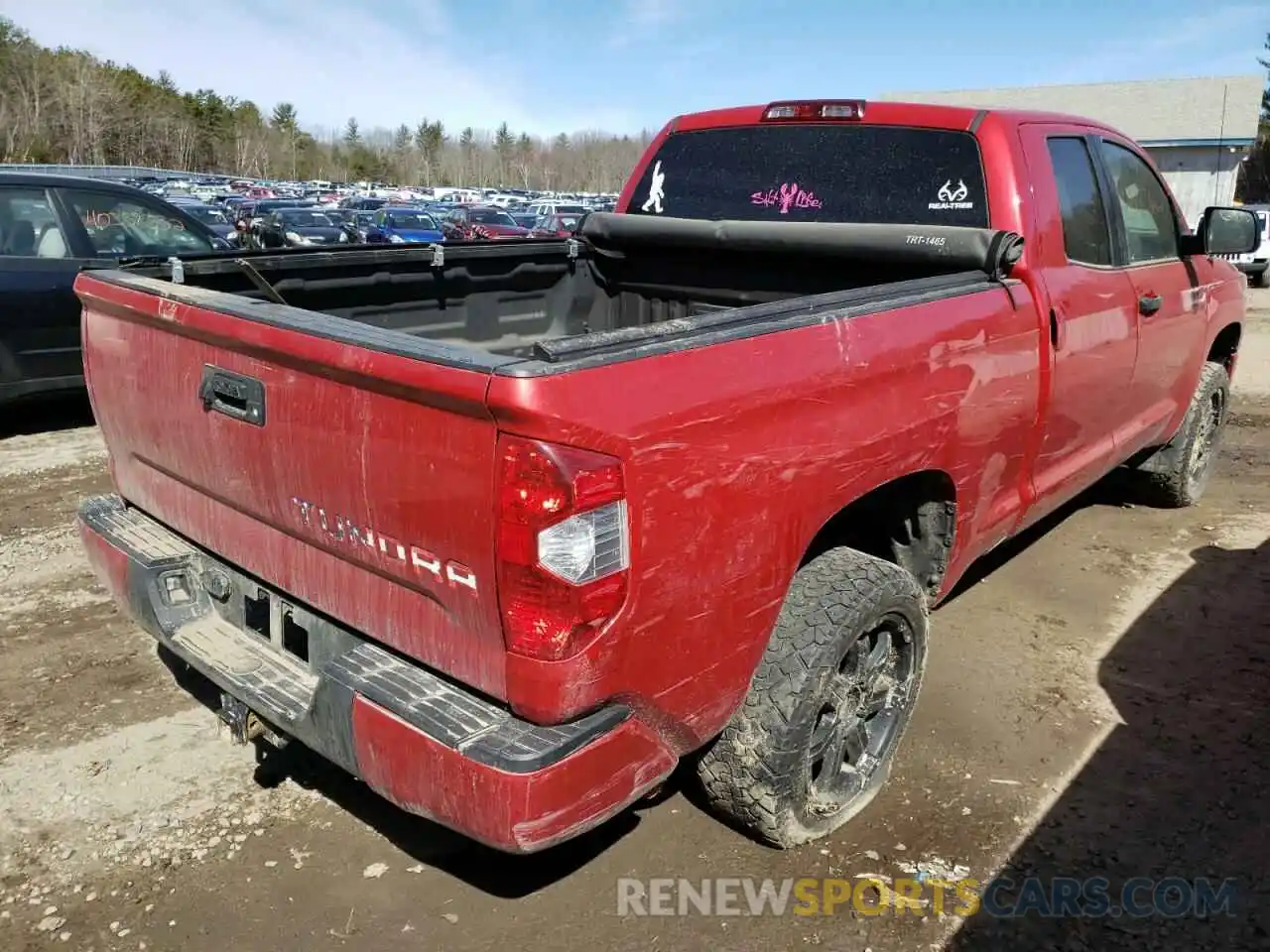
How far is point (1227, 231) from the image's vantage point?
4586 millimetres

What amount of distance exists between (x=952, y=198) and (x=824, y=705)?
1.96 m

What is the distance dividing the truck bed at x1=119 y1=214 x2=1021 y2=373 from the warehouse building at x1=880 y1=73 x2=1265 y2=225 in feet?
115

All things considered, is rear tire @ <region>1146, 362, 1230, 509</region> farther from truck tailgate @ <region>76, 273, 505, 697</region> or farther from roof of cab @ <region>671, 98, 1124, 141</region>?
truck tailgate @ <region>76, 273, 505, 697</region>

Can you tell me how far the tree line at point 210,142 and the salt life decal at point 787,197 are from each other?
7418cm

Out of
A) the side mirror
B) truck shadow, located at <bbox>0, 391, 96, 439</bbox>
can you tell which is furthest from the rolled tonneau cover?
truck shadow, located at <bbox>0, 391, 96, 439</bbox>

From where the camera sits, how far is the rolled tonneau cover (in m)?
3.38

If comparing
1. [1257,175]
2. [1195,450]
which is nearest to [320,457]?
[1195,450]

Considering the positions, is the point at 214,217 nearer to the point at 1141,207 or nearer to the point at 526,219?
the point at 526,219

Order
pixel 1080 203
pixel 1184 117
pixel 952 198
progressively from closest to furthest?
pixel 952 198 → pixel 1080 203 → pixel 1184 117

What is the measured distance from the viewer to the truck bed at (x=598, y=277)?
3.32 meters

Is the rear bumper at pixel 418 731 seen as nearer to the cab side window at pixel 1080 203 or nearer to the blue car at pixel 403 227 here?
the cab side window at pixel 1080 203

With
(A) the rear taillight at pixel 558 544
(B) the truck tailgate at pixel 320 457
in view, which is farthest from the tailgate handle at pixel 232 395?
(A) the rear taillight at pixel 558 544

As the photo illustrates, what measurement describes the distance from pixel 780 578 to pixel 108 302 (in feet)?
6.75

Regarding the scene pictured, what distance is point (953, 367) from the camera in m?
2.96
